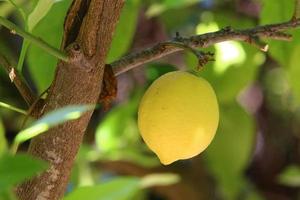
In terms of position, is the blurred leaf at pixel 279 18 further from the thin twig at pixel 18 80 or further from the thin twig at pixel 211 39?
the thin twig at pixel 18 80

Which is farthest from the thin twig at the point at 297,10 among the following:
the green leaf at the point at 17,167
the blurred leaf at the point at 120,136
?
A: the blurred leaf at the point at 120,136

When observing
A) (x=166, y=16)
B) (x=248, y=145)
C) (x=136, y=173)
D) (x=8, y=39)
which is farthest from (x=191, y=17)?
(x=8, y=39)

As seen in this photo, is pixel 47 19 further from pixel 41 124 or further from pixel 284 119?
pixel 284 119

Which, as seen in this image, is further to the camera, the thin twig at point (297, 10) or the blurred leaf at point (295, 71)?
the blurred leaf at point (295, 71)

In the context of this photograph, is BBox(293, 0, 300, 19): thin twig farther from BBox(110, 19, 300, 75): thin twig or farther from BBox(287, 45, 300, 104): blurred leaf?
BBox(287, 45, 300, 104): blurred leaf

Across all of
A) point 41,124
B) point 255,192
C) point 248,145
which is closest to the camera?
point 41,124

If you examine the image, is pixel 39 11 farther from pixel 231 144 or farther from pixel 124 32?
pixel 231 144

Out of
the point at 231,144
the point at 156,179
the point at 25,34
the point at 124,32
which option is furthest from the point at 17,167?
the point at 231,144
